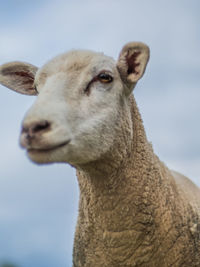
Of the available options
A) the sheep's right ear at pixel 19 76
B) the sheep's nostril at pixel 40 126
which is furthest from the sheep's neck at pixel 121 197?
the sheep's right ear at pixel 19 76

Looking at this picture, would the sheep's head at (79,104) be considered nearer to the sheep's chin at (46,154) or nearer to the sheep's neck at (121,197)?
the sheep's chin at (46,154)

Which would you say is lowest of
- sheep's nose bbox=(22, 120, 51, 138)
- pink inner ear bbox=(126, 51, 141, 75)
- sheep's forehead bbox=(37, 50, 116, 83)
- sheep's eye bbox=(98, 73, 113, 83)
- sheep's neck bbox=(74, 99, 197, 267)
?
sheep's neck bbox=(74, 99, 197, 267)

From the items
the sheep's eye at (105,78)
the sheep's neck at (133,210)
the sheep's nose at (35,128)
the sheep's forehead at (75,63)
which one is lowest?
the sheep's neck at (133,210)

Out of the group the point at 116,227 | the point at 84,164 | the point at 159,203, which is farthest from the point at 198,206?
the point at 84,164

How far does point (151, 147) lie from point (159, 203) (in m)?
0.75

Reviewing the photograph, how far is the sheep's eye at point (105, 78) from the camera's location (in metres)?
5.30

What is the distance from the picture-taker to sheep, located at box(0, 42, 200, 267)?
4.92 m

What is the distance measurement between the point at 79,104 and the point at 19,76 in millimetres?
1697

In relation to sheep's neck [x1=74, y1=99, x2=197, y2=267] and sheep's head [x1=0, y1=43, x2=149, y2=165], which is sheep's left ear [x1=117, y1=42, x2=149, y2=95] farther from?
sheep's neck [x1=74, y1=99, x2=197, y2=267]

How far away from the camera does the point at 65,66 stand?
5.30 metres

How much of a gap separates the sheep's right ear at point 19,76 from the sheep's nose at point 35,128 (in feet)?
6.38

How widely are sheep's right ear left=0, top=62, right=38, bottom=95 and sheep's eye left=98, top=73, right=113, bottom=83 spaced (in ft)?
4.48

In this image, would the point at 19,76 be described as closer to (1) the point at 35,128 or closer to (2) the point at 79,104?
(2) the point at 79,104

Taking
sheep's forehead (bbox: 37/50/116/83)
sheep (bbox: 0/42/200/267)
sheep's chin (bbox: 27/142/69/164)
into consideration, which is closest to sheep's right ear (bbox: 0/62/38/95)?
sheep (bbox: 0/42/200/267)
